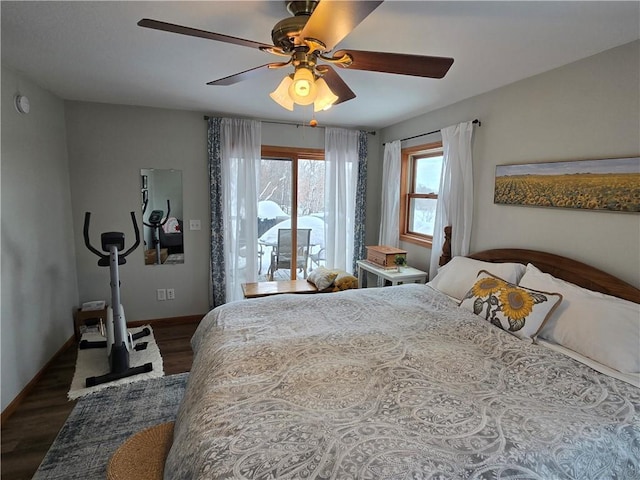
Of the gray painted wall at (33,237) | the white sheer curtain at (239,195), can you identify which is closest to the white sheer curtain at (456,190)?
the white sheer curtain at (239,195)

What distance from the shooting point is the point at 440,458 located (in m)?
1.00

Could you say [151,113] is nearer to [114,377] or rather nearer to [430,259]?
[114,377]

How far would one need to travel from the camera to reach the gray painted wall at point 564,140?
6.15ft

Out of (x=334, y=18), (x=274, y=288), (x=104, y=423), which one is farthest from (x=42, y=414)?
(x=334, y=18)

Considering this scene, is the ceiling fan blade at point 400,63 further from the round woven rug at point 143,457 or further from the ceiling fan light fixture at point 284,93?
the round woven rug at point 143,457

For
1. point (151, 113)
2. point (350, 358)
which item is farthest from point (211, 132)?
point (350, 358)

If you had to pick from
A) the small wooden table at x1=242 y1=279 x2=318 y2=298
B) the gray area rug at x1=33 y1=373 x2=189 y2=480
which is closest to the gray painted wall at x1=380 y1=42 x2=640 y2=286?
the small wooden table at x1=242 y1=279 x2=318 y2=298

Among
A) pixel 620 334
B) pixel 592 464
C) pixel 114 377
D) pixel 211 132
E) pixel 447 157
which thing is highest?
pixel 211 132

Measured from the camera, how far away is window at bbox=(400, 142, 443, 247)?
3.67m

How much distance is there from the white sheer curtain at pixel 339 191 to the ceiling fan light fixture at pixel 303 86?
264 cm

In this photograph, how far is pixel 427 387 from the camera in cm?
137

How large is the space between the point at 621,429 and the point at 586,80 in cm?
197

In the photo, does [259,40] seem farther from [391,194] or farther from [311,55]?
[391,194]

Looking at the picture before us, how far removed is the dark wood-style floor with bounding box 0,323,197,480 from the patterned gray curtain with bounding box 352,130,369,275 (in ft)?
7.71
